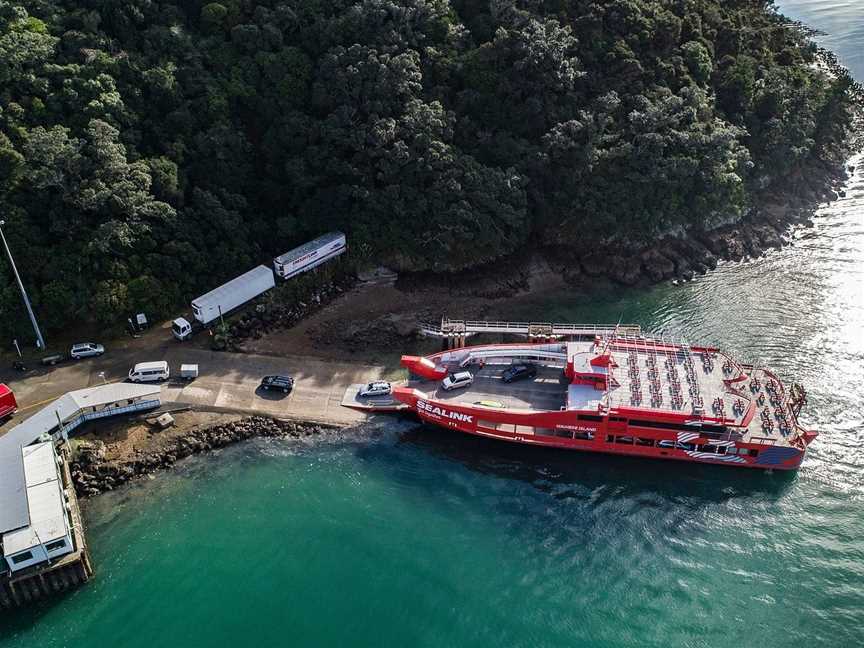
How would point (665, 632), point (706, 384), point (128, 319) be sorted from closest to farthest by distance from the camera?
1. point (665, 632)
2. point (706, 384)
3. point (128, 319)

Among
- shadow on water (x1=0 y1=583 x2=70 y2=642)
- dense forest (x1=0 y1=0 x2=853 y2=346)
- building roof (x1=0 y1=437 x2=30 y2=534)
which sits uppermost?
dense forest (x1=0 y1=0 x2=853 y2=346)

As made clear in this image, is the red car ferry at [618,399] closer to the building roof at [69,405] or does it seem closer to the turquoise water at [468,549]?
the turquoise water at [468,549]

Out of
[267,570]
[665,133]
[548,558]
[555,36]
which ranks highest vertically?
[555,36]

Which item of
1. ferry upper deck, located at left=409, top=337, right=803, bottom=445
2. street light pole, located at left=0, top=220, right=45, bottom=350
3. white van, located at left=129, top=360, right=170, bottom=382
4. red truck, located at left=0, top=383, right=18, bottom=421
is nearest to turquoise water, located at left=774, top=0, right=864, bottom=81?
ferry upper deck, located at left=409, top=337, right=803, bottom=445

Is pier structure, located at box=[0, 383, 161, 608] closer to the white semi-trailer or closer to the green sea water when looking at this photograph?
the green sea water

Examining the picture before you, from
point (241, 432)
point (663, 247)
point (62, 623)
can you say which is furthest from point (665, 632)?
point (663, 247)

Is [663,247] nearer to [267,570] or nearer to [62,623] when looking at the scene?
[267,570]

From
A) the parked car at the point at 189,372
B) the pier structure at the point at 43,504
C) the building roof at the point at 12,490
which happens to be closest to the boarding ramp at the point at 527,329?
the parked car at the point at 189,372
